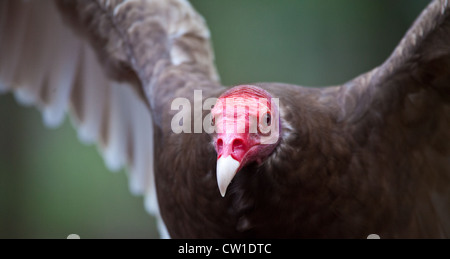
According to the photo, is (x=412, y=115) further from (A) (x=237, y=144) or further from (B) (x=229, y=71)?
(B) (x=229, y=71)

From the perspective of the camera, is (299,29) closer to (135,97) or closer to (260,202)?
(135,97)

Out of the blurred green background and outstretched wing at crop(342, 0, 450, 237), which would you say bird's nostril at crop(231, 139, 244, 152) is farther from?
the blurred green background

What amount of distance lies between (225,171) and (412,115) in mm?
869

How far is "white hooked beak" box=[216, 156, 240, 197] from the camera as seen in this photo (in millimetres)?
1824

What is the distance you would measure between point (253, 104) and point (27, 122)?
3.79 metres

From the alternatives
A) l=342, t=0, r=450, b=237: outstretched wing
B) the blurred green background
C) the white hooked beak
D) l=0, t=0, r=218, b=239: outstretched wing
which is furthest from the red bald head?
the blurred green background

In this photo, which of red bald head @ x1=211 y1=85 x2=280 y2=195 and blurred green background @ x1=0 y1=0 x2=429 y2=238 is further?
blurred green background @ x1=0 y1=0 x2=429 y2=238

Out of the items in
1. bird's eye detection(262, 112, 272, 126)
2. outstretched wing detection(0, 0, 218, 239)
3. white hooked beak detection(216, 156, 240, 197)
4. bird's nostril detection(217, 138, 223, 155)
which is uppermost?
→ outstretched wing detection(0, 0, 218, 239)

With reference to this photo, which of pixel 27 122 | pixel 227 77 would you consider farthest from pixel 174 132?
pixel 27 122

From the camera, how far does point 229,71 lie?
518cm

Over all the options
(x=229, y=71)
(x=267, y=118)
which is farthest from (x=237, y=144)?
(x=229, y=71)

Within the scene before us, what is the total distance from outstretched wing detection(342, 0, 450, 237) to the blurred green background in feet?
8.57

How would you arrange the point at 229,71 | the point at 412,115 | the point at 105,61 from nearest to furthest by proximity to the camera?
the point at 412,115 < the point at 105,61 < the point at 229,71
